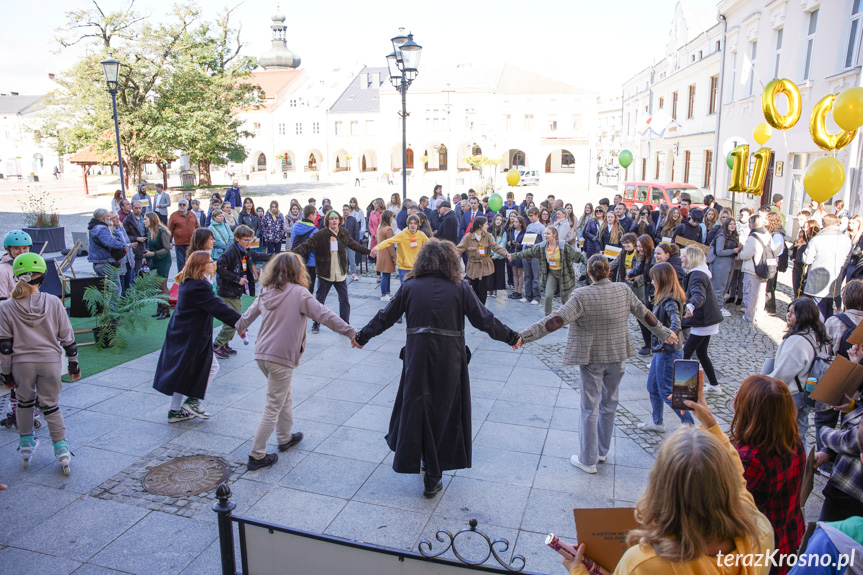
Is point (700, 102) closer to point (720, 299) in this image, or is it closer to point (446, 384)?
point (720, 299)

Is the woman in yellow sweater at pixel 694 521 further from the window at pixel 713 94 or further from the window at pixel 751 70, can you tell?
the window at pixel 713 94

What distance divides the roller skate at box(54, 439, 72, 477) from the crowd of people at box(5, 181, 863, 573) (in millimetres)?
12

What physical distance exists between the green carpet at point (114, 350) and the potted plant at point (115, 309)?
0.12 meters

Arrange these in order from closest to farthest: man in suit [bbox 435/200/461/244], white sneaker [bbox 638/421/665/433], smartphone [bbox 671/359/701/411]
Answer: smartphone [bbox 671/359/701/411] → white sneaker [bbox 638/421/665/433] → man in suit [bbox 435/200/461/244]

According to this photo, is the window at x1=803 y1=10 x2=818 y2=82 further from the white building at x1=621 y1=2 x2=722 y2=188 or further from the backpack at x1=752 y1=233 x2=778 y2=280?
the backpack at x1=752 y1=233 x2=778 y2=280

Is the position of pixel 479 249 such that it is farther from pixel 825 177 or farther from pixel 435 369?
pixel 435 369

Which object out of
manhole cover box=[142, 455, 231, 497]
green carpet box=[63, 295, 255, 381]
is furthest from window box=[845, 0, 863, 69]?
manhole cover box=[142, 455, 231, 497]

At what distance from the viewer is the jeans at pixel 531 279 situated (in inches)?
454

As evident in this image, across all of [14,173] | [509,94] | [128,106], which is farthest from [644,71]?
[14,173]

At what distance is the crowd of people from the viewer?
6.62 ft

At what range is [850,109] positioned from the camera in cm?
844

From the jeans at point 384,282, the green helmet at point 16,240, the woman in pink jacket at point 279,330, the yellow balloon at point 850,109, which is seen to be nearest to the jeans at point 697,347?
the woman in pink jacket at point 279,330

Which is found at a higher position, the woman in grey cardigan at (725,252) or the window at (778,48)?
the window at (778,48)

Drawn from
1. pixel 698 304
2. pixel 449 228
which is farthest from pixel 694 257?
pixel 449 228
